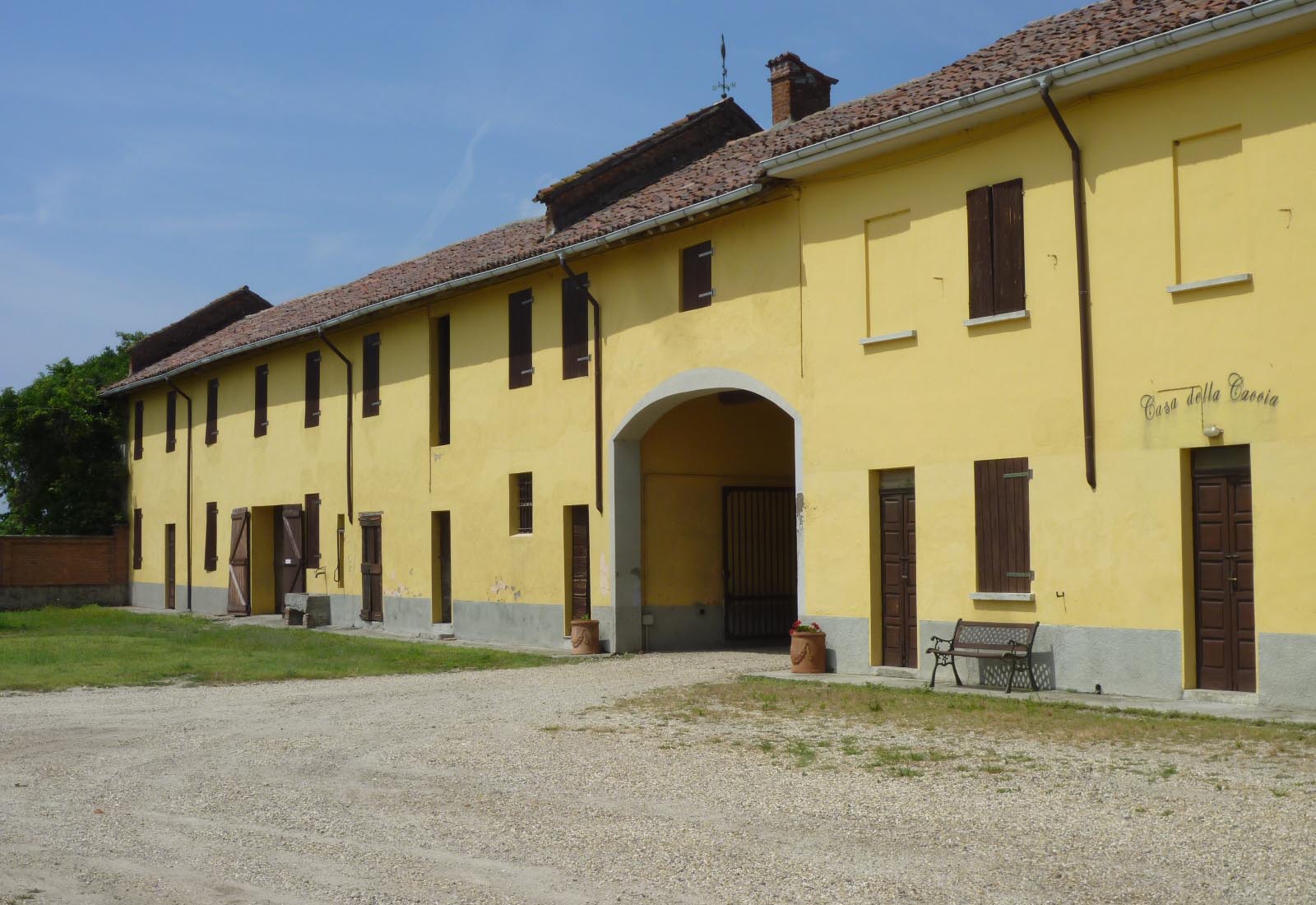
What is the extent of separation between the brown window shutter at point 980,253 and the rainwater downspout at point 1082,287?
1.04 metres

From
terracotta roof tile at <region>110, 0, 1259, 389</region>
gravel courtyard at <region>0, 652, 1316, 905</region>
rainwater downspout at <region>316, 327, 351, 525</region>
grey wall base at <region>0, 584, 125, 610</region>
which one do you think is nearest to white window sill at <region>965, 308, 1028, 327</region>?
terracotta roof tile at <region>110, 0, 1259, 389</region>

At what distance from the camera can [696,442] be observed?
19.9 m

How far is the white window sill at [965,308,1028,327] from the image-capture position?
13.3 meters

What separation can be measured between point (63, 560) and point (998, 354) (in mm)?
28233

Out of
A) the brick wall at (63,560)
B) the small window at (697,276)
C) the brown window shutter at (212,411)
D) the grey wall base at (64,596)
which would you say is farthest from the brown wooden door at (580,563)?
the brick wall at (63,560)

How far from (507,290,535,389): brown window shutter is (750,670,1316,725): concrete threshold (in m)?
7.83

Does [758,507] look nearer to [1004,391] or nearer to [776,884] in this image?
[1004,391]

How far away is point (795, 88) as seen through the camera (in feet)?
69.7

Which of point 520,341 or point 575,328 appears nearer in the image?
point 575,328

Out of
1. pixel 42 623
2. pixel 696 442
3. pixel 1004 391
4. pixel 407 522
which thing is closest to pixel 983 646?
pixel 1004 391

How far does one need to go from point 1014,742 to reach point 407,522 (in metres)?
15.5

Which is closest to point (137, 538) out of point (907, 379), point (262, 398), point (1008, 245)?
point (262, 398)

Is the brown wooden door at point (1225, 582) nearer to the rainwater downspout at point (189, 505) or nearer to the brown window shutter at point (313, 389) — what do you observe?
the brown window shutter at point (313, 389)

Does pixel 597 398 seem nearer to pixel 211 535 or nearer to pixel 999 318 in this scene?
pixel 999 318
